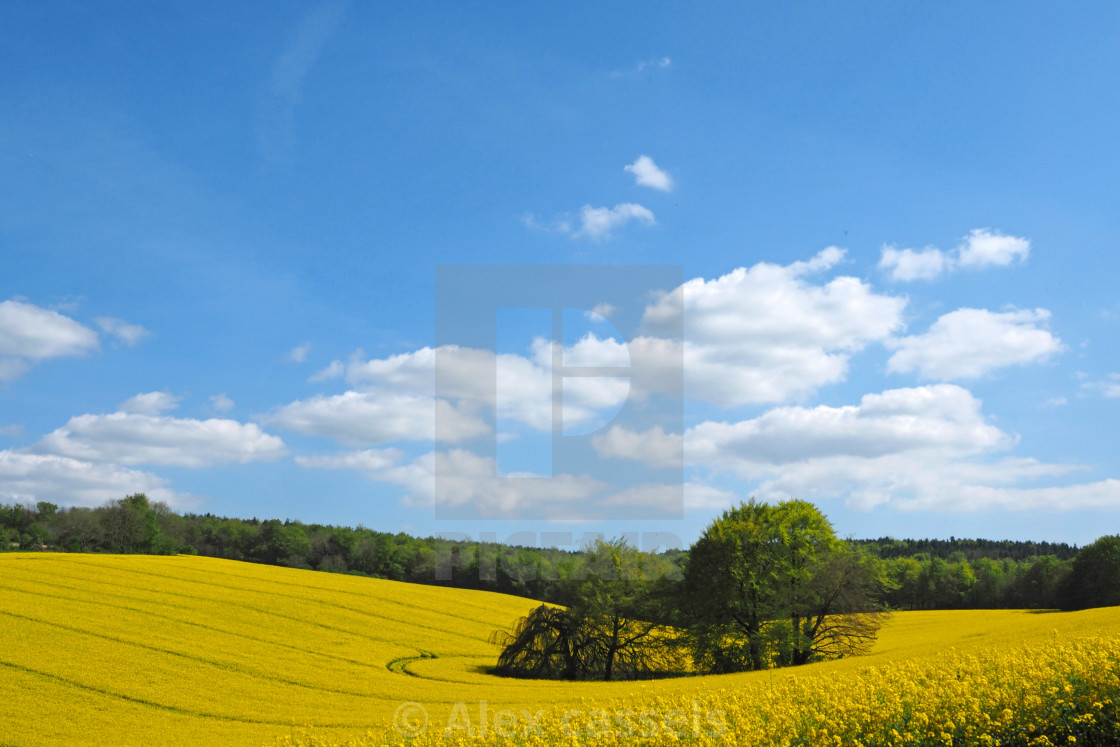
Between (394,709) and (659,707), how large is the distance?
15534 millimetres

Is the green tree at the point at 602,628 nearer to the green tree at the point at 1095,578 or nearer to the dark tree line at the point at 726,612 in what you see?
the dark tree line at the point at 726,612

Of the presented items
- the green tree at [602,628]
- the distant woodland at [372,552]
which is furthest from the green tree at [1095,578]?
the green tree at [602,628]

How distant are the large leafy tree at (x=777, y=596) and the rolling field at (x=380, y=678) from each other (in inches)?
215

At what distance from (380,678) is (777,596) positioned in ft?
70.9

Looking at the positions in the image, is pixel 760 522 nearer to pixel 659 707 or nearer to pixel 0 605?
pixel 659 707

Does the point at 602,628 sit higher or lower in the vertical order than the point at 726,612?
lower

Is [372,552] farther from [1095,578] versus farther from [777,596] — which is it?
[1095,578]

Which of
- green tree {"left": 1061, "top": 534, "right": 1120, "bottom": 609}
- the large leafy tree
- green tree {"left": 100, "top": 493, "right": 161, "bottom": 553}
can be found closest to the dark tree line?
the large leafy tree

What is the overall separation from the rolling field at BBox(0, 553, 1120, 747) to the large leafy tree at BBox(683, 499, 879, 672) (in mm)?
5464

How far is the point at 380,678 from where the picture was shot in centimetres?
3106

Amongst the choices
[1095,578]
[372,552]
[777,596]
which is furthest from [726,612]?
[372,552]

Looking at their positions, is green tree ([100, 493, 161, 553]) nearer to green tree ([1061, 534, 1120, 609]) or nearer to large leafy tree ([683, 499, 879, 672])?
Answer: large leafy tree ([683, 499, 879, 672])

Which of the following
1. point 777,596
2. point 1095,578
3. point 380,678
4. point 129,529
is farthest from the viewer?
point 129,529

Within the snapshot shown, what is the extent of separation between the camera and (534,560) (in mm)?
96625
